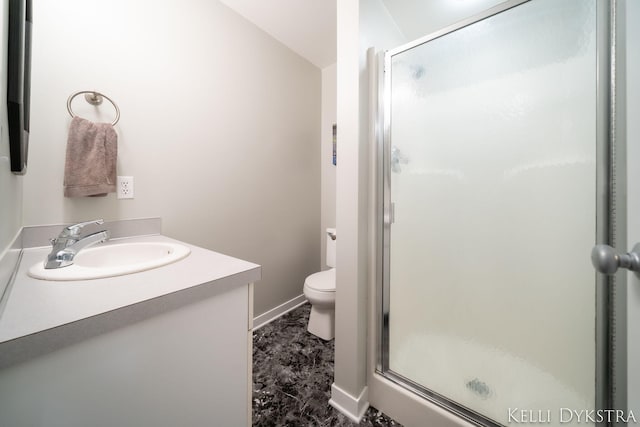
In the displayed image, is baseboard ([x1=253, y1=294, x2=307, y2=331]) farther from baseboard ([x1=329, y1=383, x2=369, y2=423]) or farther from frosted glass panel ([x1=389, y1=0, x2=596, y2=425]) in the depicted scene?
frosted glass panel ([x1=389, y1=0, x2=596, y2=425])

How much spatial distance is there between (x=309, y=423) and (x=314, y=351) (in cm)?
49

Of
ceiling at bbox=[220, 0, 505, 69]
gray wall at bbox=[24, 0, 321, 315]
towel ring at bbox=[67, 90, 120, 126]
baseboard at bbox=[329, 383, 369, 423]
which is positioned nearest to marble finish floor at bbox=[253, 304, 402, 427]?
baseboard at bbox=[329, 383, 369, 423]

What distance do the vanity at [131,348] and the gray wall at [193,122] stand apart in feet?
2.07

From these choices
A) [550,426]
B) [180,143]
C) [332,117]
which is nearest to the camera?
[550,426]

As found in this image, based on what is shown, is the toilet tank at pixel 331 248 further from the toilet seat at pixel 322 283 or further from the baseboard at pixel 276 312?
the baseboard at pixel 276 312

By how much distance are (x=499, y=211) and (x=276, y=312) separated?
1748mm

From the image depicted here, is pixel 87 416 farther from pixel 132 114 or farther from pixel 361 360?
pixel 132 114

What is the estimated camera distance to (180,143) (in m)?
1.41

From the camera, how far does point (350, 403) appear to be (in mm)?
1109

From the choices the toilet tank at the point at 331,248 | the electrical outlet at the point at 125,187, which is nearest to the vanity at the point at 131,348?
the electrical outlet at the point at 125,187

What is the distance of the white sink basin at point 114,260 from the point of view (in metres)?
0.61

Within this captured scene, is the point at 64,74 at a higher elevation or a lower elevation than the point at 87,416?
higher

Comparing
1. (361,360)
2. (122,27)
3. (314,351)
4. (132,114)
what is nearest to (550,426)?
(361,360)

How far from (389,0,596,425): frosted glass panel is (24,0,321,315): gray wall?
1.11 meters
